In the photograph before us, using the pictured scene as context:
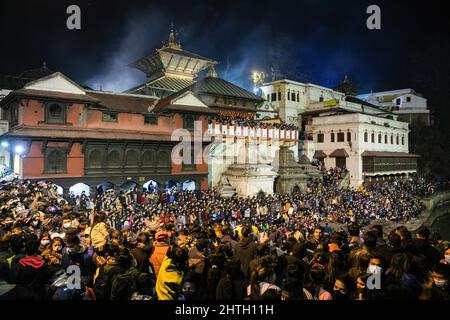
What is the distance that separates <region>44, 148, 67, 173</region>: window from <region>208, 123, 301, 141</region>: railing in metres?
12.6

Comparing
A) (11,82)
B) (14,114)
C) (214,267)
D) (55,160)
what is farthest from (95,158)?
(11,82)

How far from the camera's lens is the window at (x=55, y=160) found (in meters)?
21.6

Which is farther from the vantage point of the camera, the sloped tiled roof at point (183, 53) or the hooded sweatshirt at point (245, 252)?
the sloped tiled roof at point (183, 53)

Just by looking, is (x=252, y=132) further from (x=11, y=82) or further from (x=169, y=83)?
(x=11, y=82)

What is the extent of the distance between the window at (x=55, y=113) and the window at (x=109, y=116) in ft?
9.68

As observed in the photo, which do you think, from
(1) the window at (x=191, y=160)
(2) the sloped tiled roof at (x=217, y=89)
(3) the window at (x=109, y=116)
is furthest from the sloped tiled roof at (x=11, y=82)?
(1) the window at (x=191, y=160)

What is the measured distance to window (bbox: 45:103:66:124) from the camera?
22125 mm

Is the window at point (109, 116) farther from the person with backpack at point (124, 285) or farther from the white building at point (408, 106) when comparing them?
the white building at point (408, 106)

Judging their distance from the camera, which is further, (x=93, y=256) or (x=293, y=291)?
(x=93, y=256)

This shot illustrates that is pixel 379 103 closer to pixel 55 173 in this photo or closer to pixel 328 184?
pixel 328 184

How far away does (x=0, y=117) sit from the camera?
30172 mm

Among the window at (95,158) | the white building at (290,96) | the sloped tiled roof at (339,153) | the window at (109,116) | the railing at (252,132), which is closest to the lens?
the window at (95,158)

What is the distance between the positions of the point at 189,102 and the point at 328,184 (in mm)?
18096

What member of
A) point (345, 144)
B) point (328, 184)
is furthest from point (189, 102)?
point (345, 144)
